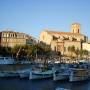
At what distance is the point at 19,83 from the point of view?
2536 cm

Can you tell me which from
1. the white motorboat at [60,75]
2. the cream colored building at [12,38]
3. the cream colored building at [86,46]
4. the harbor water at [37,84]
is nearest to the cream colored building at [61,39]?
the cream colored building at [86,46]

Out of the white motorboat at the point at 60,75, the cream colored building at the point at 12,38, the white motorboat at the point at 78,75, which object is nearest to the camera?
the white motorboat at the point at 78,75

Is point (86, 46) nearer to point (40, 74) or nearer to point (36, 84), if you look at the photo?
point (40, 74)

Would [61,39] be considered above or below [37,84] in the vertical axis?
above

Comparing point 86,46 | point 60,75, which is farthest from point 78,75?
point 86,46

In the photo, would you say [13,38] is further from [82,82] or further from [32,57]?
[82,82]

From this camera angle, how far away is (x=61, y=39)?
7238cm

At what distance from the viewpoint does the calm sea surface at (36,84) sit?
76.8 ft

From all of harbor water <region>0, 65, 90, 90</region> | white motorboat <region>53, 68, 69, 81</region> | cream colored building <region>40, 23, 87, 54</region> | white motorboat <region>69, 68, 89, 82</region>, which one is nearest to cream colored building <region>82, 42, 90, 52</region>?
cream colored building <region>40, 23, 87, 54</region>

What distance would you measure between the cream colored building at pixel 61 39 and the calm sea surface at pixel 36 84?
1677 inches

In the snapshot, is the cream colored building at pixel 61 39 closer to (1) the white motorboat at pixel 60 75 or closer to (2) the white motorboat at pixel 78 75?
(1) the white motorboat at pixel 60 75

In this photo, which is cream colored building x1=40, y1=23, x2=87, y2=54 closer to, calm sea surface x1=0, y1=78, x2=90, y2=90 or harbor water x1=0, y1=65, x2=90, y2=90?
harbor water x1=0, y1=65, x2=90, y2=90

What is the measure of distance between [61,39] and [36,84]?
1869 inches

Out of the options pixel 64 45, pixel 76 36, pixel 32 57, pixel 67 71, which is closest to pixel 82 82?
pixel 67 71
